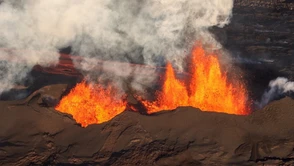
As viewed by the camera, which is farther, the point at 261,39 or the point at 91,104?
the point at 261,39

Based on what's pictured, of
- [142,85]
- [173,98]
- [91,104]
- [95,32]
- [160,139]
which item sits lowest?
[160,139]

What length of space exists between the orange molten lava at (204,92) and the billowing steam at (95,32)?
1295 millimetres

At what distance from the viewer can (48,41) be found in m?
14.7

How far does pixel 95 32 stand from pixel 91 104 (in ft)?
15.7

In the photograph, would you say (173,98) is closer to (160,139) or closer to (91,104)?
(160,139)

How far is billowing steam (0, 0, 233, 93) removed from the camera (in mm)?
13883

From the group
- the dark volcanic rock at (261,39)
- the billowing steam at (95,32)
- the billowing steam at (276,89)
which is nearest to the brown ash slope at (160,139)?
the billowing steam at (276,89)

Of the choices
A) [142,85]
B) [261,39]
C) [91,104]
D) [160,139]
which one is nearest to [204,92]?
[142,85]

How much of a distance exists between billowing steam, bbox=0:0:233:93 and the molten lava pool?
1768mm

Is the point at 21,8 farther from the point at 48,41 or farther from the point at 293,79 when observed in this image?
the point at 293,79

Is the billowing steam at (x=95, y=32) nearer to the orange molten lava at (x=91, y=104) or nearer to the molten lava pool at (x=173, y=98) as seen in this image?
the molten lava pool at (x=173, y=98)

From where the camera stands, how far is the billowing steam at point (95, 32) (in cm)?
1388

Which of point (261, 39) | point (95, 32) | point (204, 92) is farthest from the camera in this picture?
point (261, 39)

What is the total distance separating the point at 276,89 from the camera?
11.5m
